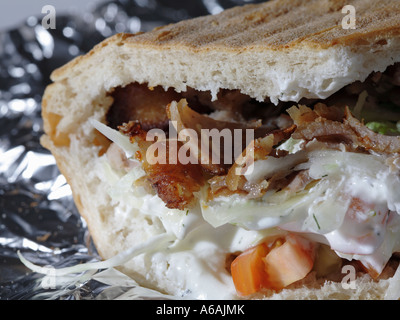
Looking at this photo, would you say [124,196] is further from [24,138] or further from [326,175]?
[24,138]

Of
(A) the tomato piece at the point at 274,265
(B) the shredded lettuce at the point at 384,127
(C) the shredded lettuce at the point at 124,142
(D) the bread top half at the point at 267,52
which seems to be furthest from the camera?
(C) the shredded lettuce at the point at 124,142

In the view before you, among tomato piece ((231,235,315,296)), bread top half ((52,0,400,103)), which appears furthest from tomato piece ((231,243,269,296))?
bread top half ((52,0,400,103))

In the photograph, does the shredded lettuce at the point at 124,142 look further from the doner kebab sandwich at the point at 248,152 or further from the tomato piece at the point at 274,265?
the tomato piece at the point at 274,265

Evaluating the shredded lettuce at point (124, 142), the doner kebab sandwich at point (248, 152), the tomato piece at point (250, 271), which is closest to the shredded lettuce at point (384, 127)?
the doner kebab sandwich at point (248, 152)

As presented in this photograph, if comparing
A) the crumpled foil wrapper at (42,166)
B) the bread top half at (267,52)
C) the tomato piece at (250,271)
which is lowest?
the tomato piece at (250,271)

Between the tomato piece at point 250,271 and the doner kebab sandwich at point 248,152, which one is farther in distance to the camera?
the tomato piece at point 250,271

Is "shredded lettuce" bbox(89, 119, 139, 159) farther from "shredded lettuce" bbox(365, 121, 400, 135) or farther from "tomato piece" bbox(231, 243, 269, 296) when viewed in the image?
"shredded lettuce" bbox(365, 121, 400, 135)

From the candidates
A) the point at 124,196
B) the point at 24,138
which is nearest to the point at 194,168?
the point at 124,196

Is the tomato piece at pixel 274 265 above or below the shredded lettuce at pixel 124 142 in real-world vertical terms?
below
